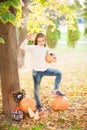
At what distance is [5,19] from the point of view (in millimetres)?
5344

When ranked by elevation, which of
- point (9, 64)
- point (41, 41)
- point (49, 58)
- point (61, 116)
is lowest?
point (61, 116)

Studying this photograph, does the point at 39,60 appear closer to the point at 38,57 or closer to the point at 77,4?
the point at 38,57

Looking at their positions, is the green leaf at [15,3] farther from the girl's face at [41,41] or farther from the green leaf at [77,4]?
the girl's face at [41,41]

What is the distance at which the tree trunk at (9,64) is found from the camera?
712 centimetres

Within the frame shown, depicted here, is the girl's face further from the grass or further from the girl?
the grass

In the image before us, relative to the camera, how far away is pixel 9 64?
23.6 feet

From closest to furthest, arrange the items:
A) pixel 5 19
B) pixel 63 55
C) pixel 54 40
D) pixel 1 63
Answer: pixel 5 19 < pixel 1 63 < pixel 63 55 < pixel 54 40

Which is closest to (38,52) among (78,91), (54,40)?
(78,91)

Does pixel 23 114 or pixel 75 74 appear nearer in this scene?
pixel 23 114

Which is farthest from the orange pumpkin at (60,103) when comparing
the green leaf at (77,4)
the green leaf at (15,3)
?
the green leaf at (15,3)

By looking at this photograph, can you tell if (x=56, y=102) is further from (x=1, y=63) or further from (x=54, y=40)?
(x=54, y=40)

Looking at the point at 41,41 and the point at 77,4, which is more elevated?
the point at 77,4

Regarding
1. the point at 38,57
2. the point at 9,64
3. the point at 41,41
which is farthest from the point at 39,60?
the point at 9,64

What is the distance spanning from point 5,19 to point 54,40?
21.5 m
